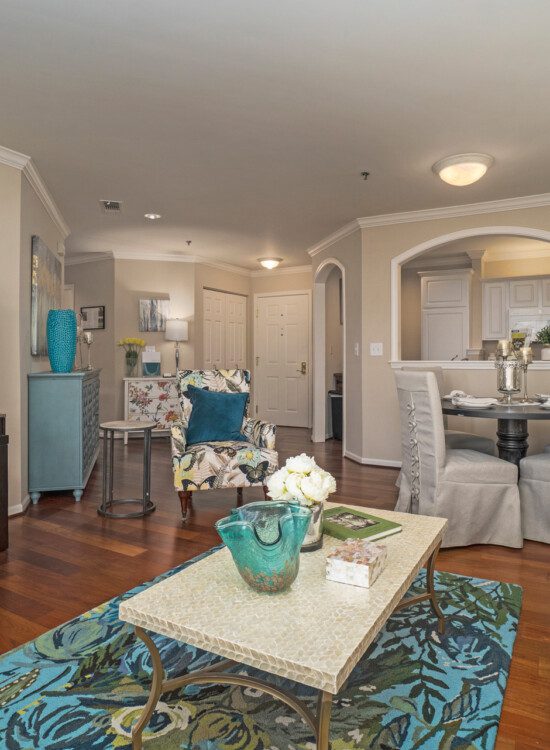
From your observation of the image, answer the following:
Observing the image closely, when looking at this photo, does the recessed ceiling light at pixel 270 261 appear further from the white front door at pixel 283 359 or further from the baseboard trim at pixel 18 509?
the baseboard trim at pixel 18 509

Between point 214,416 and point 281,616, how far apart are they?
2475mm

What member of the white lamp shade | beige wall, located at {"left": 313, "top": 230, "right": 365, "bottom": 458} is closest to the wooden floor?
beige wall, located at {"left": 313, "top": 230, "right": 365, "bottom": 458}

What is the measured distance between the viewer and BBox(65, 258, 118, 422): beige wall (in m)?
6.83

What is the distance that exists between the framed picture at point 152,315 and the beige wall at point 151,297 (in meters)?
0.07

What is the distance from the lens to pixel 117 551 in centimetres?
282

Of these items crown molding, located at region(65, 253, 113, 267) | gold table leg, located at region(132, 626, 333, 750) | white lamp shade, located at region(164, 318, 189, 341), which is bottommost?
gold table leg, located at region(132, 626, 333, 750)

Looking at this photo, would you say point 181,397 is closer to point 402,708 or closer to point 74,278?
point 402,708

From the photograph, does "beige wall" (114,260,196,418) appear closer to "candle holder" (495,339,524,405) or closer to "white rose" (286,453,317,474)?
"candle holder" (495,339,524,405)

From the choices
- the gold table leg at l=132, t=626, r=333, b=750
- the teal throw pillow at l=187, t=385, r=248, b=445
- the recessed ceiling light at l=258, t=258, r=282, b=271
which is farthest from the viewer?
the recessed ceiling light at l=258, t=258, r=282, b=271

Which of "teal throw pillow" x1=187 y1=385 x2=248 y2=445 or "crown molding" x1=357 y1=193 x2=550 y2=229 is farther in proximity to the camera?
"crown molding" x1=357 y1=193 x2=550 y2=229

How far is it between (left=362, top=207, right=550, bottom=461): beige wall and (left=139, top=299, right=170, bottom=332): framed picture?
2978mm

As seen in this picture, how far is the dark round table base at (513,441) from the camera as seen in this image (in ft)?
10.4

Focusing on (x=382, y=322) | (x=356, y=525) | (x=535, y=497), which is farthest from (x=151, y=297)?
(x=356, y=525)

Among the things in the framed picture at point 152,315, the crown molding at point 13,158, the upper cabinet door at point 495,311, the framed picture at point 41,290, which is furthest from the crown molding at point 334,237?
the crown molding at point 13,158
